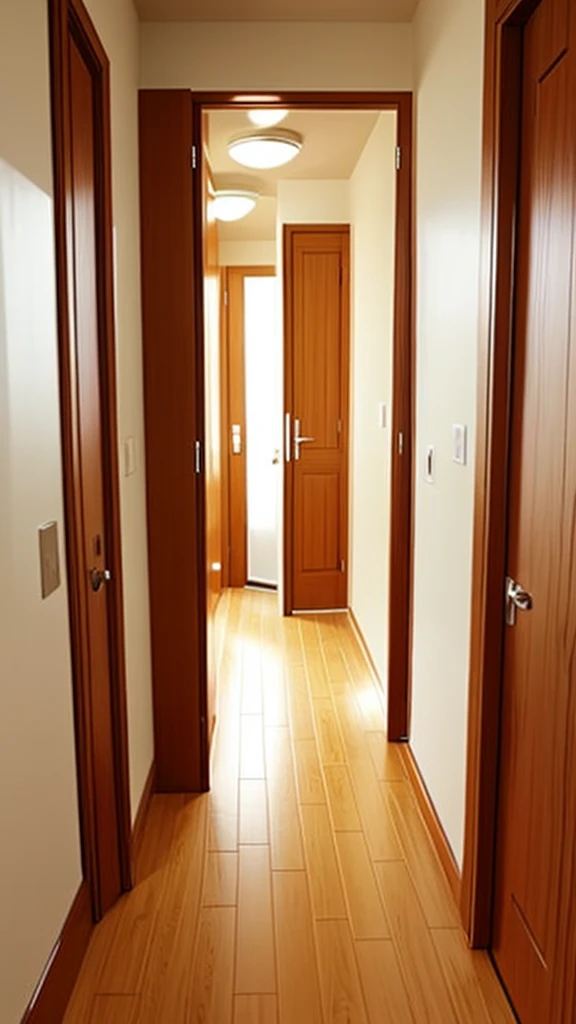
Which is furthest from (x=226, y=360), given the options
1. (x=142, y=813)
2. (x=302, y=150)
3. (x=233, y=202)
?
(x=142, y=813)

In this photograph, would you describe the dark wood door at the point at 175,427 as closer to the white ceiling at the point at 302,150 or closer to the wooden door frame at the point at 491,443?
the white ceiling at the point at 302,150

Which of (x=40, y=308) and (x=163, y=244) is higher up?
(x=163, y=244)

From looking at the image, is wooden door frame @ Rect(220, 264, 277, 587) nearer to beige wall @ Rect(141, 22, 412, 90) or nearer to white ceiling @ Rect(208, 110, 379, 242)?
white ceiling @ Rect(208, 110, 379, 242)

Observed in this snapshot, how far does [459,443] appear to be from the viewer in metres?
2.24

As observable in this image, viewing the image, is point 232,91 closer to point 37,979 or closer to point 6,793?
point 6,793

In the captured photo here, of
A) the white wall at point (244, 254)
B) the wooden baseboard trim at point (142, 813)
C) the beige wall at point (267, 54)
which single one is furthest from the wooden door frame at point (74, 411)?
the white wall at point (244, 254)

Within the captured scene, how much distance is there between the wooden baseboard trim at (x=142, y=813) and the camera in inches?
98.2

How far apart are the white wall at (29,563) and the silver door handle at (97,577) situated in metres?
0.24

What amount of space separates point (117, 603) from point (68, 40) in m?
1.32

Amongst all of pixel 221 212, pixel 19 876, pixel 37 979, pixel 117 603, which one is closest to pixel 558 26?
pixel 117 603

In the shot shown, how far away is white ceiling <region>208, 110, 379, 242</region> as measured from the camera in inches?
139

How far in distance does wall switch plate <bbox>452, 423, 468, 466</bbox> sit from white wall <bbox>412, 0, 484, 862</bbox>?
0.09 feet

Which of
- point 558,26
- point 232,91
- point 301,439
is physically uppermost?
point 232,91

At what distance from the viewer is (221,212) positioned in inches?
189
